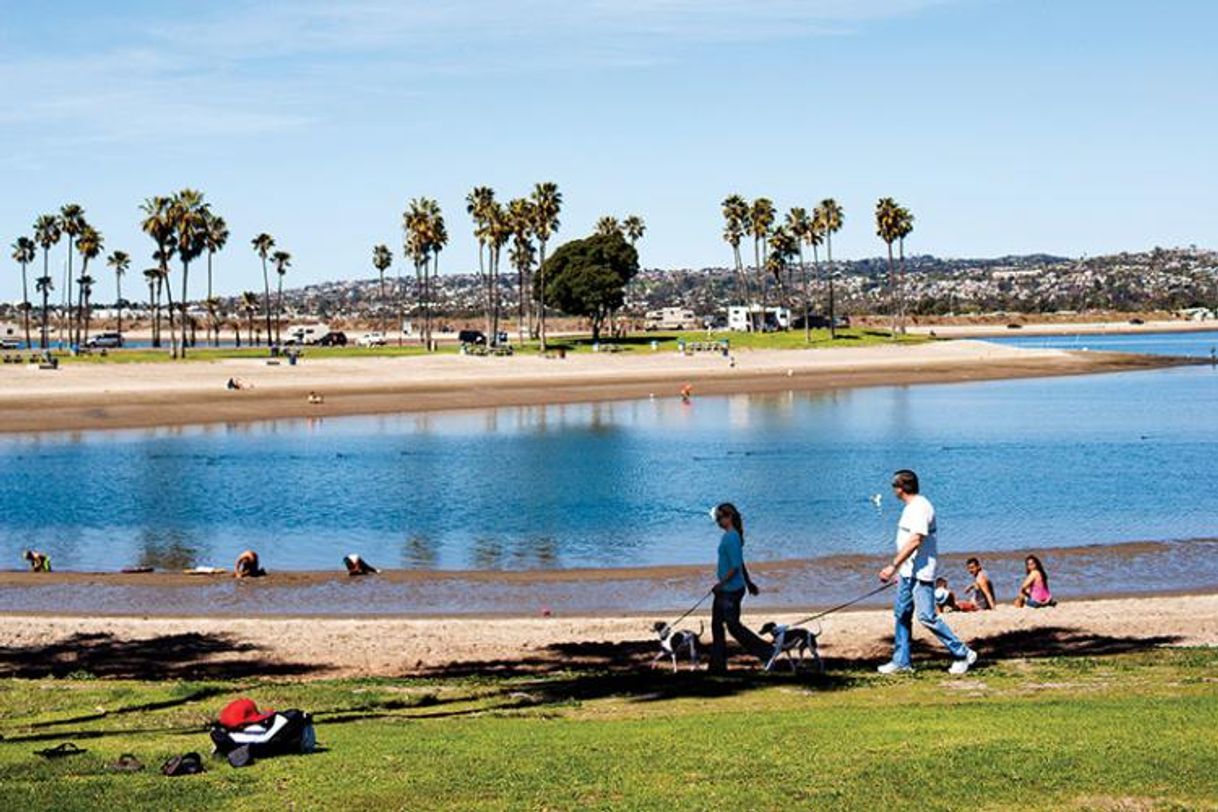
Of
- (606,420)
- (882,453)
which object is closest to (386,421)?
(606,420)

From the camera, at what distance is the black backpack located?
451 inches

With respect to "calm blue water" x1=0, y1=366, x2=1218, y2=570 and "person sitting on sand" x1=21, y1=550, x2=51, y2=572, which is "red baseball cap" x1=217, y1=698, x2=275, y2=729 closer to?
"calm blue water" x1=0, y1=366, x2=1218, y2=570

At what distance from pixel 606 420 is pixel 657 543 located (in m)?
40.3

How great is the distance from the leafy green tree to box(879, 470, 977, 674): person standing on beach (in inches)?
4557

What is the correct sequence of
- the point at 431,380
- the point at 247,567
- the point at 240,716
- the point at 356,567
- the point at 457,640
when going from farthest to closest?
the point at 431,380, the point at 356,567, the point at 247,567, the point at 457,640, the point at 240,716

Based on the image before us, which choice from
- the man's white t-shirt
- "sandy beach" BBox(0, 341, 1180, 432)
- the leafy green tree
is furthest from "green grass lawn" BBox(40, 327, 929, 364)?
the man's white t-shirt

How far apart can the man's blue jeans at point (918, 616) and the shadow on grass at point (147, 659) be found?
24.0 ft

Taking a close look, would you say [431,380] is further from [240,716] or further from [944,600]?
[240,716]

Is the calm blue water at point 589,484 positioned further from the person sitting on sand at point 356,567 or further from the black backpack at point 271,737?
the black backpack at point 271,737

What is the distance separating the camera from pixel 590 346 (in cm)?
12419

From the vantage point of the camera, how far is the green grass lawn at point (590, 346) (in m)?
104

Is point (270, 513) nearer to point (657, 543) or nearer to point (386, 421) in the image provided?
point (657, 543)

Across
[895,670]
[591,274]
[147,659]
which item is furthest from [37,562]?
[591,274]

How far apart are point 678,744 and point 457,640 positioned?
368 inches
